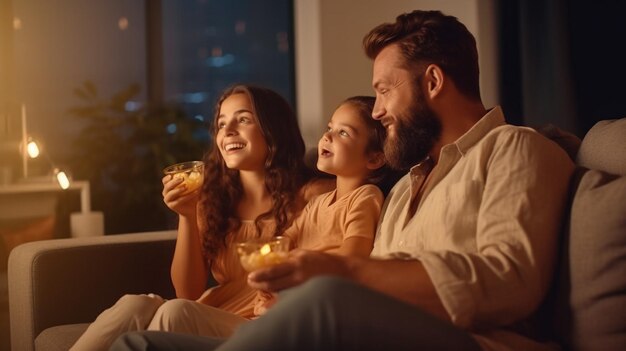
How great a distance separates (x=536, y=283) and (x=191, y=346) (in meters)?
0.71

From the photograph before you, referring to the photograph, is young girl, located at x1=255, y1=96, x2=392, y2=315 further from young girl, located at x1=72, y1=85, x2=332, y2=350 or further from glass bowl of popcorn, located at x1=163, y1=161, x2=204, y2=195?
glass bowl of popcorn, located at x1=163, y1=161, x2=204, y2=195

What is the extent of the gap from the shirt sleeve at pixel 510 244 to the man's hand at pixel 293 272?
188mm

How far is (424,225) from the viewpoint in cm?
168

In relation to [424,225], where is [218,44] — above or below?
above

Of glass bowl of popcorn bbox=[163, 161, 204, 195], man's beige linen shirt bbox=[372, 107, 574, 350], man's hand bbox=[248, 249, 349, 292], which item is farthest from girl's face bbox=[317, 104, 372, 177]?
man's hand bbox=[248, 249, 349, 292]

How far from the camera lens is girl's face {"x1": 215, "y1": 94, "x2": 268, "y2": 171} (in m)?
2.36

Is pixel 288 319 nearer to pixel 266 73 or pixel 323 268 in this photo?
pixel 323 268

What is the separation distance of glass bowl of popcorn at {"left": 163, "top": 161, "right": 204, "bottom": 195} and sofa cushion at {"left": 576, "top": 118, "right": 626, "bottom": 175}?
102cm

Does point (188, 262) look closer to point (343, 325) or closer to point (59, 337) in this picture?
point (59, 337)

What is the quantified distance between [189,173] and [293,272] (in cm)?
76

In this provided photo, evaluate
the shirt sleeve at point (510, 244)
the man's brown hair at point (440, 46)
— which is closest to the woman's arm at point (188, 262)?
the man's brown hair at point (440, 46)

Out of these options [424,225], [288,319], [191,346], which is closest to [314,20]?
[424,225]

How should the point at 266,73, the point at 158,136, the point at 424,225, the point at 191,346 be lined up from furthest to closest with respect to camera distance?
the point at 266,73, the point at 158,136, the point at 424,225, the point at 191,346

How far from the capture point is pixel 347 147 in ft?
7.29
